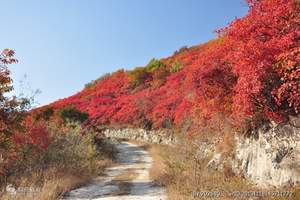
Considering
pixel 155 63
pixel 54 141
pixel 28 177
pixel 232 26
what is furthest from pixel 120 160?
pixel 155 63

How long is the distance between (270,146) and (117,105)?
4252 cm

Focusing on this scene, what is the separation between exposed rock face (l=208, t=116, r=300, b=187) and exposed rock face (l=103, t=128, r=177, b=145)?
18.2 m

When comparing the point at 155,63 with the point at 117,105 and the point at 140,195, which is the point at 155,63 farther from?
the point at 140,195

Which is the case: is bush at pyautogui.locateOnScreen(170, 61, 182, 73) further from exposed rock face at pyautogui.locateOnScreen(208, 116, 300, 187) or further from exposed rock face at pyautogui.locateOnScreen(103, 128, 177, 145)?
A: exposed rock face at pyautogui.locateOnScreen(208, 116, 300, 187)

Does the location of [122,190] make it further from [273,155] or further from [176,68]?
[176,68]

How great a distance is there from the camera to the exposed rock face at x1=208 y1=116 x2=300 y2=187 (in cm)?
1038

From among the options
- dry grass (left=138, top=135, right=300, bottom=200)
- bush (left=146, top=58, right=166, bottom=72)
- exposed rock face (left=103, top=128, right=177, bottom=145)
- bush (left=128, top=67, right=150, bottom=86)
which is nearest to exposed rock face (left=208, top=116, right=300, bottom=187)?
dry grass (left=138, top=135, right=300, bottom=200)

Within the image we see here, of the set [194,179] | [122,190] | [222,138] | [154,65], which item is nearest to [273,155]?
[194,179]

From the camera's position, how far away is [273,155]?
11094mm

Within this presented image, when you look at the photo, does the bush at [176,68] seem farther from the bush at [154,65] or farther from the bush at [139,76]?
the bush at [139,76]

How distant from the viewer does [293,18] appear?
11922 millimetres

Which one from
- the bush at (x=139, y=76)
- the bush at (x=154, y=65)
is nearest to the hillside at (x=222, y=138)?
the bush at (x=139, y=76)

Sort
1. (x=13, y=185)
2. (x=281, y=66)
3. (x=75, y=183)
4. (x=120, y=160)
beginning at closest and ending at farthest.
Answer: (x=281, y=66), (x=13, y=185), (x=75, y=183), (x=120, y=160)

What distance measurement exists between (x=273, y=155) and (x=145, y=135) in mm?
32448
